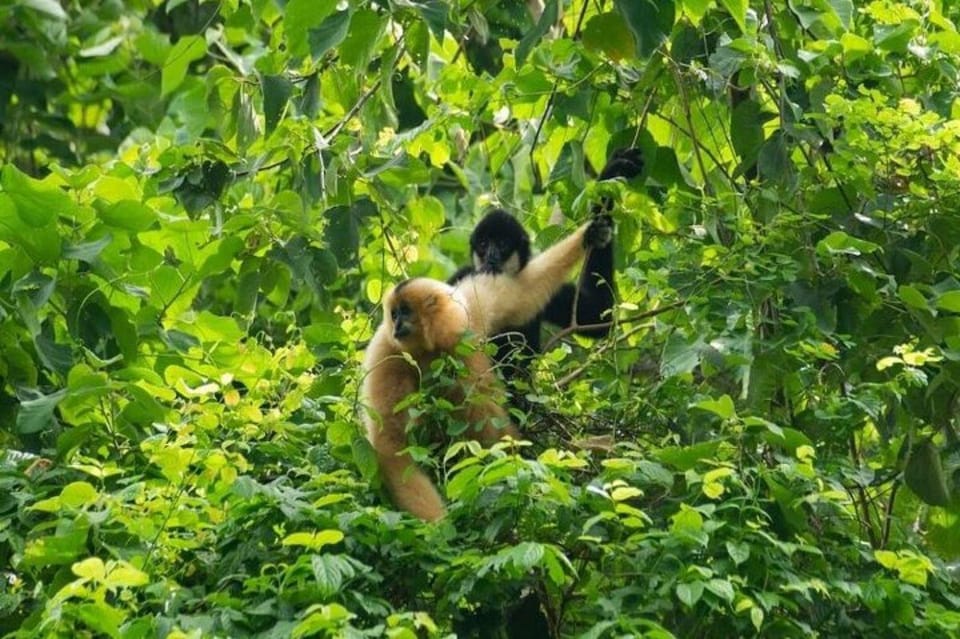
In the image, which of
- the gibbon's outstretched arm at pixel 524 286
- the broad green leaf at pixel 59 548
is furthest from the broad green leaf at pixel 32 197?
the broad green leaf at pixel 59 548

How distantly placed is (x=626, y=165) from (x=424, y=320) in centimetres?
90

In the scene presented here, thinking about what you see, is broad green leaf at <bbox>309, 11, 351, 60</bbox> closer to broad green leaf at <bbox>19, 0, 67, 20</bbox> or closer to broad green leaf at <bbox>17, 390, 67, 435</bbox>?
broad green leaf at <bbox>17, 390, 67, 435</bbox>

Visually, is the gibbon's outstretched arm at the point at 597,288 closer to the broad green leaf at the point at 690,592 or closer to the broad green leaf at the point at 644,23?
the broad green leaf at the point at 644,23

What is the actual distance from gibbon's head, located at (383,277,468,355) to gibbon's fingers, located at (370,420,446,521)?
637 mm

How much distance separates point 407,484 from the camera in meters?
5.12

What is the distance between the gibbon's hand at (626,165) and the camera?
5789 millimetres

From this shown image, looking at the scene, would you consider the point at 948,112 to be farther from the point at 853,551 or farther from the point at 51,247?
the point at 51,247

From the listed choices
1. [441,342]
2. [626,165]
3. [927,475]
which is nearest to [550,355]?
[441,342]

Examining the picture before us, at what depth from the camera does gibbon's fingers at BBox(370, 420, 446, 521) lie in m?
5.06

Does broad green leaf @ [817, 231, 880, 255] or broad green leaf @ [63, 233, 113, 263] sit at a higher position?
broad green leaf @ [63, 233, 113, 263]

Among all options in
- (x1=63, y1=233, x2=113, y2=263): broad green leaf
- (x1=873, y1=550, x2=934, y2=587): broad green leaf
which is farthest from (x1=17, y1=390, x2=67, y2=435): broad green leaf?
(x1=873, y1=550, x2=934, y2=587): broad green leaf

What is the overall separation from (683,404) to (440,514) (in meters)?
0.86

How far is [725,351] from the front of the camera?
4.64 m

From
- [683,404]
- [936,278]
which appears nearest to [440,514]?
[683,404]
